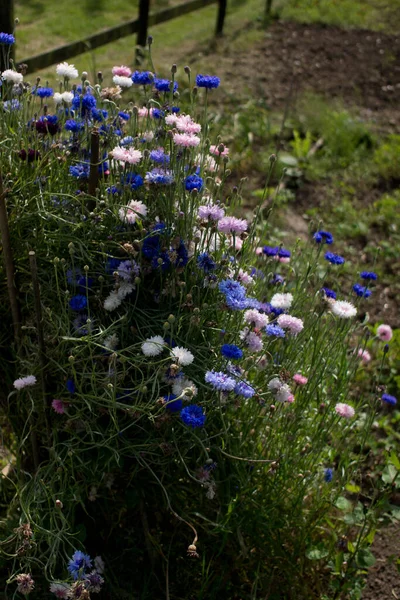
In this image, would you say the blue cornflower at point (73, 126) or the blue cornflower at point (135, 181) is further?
the blue cornflower at point (73, 126)

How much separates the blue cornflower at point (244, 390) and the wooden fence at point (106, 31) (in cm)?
230

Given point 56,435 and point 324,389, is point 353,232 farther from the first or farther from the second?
point 56,435

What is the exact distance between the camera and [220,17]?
796 cm

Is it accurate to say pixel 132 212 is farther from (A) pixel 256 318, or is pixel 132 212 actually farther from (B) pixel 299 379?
(B) pixel 299 379

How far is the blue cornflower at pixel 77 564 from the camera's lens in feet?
6.11

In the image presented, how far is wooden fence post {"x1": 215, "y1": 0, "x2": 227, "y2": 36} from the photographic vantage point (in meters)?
7.88

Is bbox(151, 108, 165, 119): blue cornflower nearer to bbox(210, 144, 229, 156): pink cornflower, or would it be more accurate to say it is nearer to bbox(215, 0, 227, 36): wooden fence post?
bbox(210, 144, 229, 156): pink cornflower

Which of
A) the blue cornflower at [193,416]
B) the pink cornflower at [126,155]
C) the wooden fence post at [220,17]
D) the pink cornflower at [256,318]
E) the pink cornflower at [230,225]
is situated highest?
the pink cornflower at [126,155]

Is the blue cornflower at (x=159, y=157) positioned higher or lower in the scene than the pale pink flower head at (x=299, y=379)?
higher

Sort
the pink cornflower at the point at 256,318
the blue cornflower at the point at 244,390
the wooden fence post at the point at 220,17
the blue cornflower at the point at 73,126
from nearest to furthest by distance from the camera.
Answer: the blue cornflower at the point at 244,390 → the pink cornflower at the point at 256,318 → the blue cornflower at the point at 73,126 → the wooden fence post at the point at 220,17

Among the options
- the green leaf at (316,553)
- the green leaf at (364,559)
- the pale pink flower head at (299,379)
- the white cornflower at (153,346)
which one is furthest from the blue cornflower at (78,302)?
the green leaf at (364,559)

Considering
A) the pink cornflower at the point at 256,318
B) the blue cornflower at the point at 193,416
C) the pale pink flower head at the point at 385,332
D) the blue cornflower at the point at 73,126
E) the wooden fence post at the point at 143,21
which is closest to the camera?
the blue cornflower at the point at 193,416

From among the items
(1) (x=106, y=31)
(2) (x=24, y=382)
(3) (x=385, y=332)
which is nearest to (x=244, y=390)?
(2) (x=24, y=382)

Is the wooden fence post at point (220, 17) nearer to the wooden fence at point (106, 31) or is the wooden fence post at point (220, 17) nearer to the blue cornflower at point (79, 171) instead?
the wooden fence at point (106, 31)
